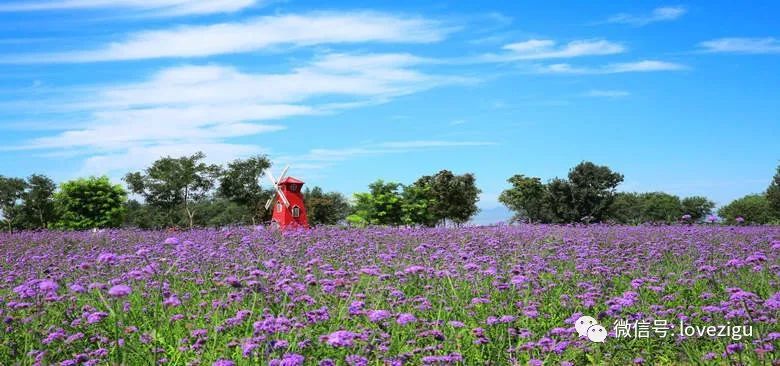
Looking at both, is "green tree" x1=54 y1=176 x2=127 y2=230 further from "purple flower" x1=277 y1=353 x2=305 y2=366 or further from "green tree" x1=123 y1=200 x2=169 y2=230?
"purple flower" x1=277 y1=353 x2=305 y2=366

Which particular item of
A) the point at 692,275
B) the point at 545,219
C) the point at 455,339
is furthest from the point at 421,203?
the point at 455,339

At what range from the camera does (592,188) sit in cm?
5775

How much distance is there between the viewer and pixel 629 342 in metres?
6.31

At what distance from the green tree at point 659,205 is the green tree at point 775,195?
38760 millimetres

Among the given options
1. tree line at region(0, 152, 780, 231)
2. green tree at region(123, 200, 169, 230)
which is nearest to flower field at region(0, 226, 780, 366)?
tree line at region(0, 152, 780, 231)

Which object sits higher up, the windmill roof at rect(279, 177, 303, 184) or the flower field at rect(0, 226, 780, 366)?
the windmill roof at rect(279, 177, 303, 184)

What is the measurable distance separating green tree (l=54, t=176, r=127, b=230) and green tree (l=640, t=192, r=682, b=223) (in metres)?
68.9

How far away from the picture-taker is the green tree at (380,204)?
52.9m

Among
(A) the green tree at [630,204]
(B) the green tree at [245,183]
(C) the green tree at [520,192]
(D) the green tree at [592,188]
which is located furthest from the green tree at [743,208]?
(B) the green tree at [245,183]

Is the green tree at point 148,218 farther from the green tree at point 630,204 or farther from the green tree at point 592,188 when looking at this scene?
the green tree at point 630,204

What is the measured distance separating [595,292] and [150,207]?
73.3 meters

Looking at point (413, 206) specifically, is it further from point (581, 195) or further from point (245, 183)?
point (245, 183)

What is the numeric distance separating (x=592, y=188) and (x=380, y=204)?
59.4ft

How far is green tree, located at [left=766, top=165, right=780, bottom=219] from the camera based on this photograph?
170 feet
